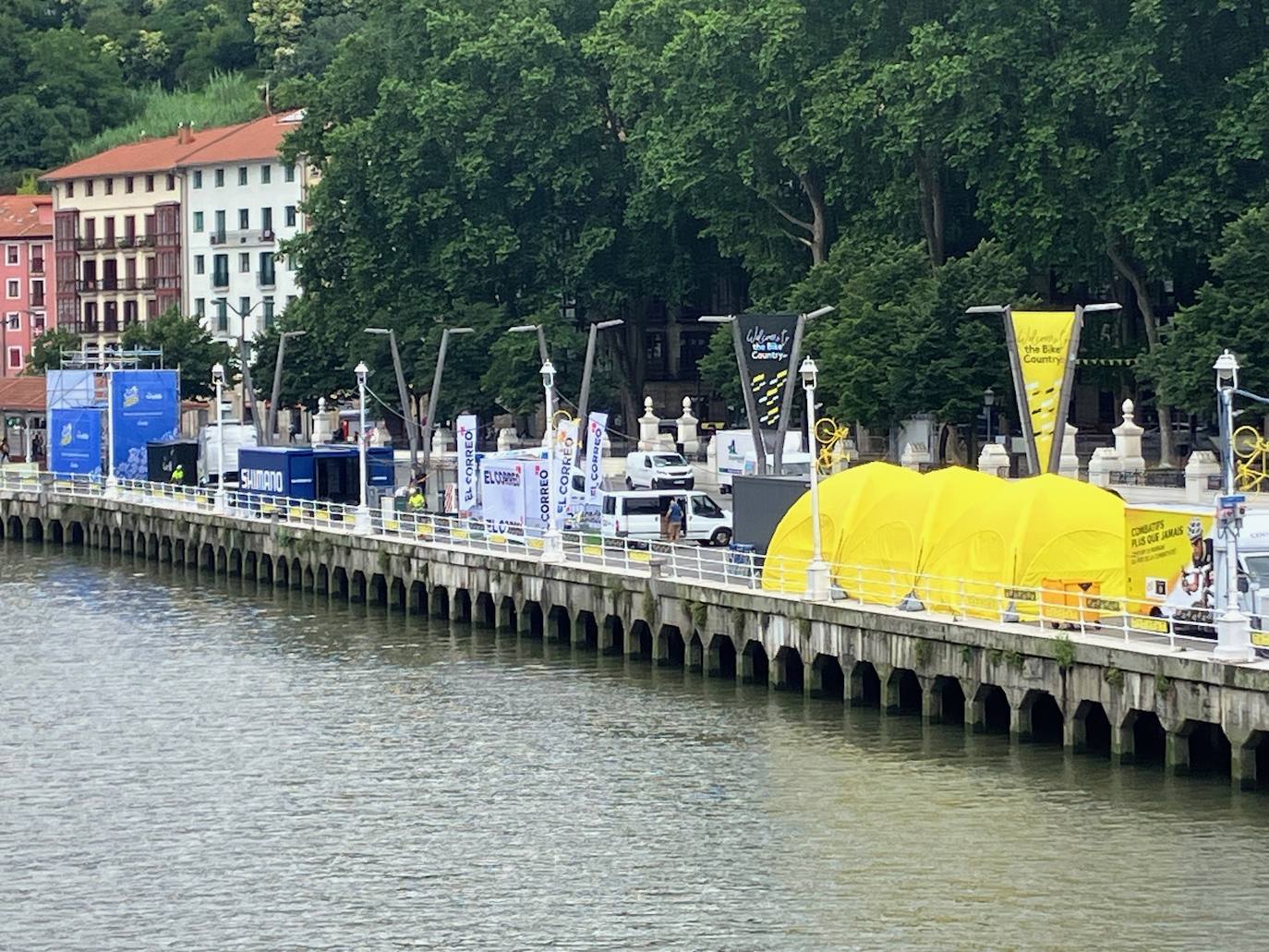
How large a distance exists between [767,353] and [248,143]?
98.1 m

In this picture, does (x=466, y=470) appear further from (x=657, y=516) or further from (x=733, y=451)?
(x=733, y=451)

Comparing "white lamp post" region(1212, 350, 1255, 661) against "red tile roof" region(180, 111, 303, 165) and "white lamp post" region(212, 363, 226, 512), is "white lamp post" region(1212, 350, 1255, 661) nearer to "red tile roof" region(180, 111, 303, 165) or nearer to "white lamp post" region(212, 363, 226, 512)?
"white lamp post" region(212, 363, 226, 512)

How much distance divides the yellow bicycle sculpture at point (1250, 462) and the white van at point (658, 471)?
688 inches

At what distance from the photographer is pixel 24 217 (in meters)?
188

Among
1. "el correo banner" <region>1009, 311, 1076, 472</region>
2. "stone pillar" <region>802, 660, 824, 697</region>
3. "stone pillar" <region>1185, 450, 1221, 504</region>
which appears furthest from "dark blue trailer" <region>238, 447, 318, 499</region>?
"stone pillar" <region>802, 660, 824, 697</region>

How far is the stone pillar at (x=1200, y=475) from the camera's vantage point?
267 ft

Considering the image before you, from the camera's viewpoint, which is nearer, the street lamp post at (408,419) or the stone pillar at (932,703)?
the stone pillar at (932,703)

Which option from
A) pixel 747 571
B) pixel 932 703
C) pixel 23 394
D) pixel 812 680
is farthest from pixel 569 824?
pixel 23 394

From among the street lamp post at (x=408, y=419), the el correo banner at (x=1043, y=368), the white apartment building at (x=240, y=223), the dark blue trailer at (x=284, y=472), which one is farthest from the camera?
the white apartment building at (x=240, y=223)

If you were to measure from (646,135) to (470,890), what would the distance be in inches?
2931

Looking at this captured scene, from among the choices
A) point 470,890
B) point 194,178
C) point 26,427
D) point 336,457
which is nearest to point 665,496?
point 336,457

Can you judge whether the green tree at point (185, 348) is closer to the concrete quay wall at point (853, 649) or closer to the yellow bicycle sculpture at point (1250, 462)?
the concrete quay wall at point (853, 649)

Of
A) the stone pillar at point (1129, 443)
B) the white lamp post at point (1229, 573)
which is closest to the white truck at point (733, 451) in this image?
the stone pillar at point (1129, 443)

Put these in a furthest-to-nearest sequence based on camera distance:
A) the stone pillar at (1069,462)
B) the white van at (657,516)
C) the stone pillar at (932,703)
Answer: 1. the stone pillar at (1069,462)
2. the white van at (657,516)
3. the stone pillar at (932,703)
